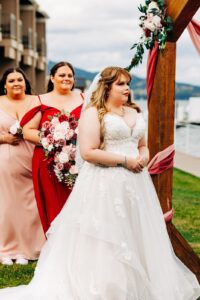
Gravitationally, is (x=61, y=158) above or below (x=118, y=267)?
above

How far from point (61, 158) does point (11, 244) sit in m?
1.44

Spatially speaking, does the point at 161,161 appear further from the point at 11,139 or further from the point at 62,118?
the point at 11,139

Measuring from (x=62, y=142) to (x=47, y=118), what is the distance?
0.39 m

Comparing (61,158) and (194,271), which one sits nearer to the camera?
(194,271)

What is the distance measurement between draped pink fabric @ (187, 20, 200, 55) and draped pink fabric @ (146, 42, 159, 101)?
321 mm

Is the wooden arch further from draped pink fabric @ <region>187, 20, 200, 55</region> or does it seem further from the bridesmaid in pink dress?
the bridesmaid in pink dress

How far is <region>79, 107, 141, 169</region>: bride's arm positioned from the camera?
6069 millimetres

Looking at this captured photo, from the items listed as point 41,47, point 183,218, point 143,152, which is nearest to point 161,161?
point 143,152

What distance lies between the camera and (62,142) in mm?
7734

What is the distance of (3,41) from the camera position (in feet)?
140

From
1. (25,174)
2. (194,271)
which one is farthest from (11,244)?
(194,271)

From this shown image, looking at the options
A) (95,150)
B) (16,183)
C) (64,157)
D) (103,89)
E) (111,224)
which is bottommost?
(16,183)

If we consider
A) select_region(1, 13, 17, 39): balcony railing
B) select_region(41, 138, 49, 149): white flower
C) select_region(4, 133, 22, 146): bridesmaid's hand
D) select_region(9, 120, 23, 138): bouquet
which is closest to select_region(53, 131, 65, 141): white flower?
select_region(41, 138, 49, 149): white flower

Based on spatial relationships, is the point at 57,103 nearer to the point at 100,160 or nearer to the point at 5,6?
the point at 100,160
